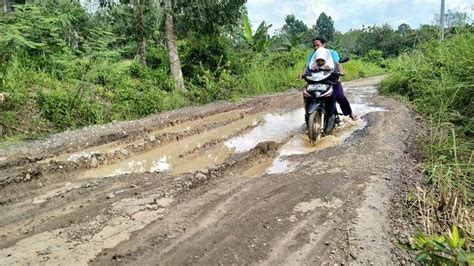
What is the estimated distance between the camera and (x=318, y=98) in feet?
22.8

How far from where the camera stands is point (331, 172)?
491 centimetres

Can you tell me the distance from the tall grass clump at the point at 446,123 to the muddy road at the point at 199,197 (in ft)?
1.27

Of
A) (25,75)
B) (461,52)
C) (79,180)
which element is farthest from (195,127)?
(461,52)

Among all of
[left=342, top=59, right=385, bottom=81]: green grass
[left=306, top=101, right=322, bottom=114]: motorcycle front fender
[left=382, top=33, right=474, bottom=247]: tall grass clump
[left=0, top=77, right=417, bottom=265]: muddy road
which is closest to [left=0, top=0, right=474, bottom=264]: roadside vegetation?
[left=382, top=33, right=474, bottom=247]: tall grass clump

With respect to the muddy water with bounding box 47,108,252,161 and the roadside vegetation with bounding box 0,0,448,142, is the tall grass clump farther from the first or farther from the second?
the muddy water with bounding box 47,108,252,161

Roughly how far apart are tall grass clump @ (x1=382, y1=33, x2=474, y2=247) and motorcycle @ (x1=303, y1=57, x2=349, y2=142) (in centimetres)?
169

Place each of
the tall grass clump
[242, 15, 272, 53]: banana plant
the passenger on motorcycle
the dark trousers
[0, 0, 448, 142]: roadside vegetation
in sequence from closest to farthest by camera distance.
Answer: the tall grass clump
the passenger on motorcycle
the dark trousers
[0, 0, 448, 142]: roadside vegetation
[242, 15, 272, 53]: banana plant

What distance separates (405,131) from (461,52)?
159 cm

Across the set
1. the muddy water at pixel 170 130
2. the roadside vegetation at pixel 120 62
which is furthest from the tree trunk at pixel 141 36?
the muddy water at pixel 170 130

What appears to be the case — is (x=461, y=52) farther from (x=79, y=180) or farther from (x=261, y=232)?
(x=79, y=180)

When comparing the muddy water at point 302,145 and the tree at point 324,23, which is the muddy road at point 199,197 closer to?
the muddy water at point 302,145

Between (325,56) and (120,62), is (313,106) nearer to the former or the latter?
(325,56)

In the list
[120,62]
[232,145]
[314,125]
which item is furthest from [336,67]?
[120,62]

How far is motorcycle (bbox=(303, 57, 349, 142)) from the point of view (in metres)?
6.88
